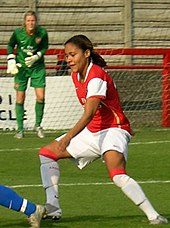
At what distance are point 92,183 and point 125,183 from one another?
294cm

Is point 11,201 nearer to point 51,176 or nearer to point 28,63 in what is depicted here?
point 51,176

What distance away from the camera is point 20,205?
7922 millimetres

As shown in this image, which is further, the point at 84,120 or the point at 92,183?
the point at 92,183

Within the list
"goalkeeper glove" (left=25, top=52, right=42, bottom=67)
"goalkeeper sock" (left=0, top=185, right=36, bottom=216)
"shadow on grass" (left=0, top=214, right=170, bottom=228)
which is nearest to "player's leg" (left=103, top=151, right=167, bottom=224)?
"shadow on grass" (left=0, top=214, right=170, bottom=228)

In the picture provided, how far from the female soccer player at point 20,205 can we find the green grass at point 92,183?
0.51 meters

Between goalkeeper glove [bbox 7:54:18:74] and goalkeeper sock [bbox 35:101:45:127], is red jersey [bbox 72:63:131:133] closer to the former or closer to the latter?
goalkeeper glove [bbox 7:54:18:74]

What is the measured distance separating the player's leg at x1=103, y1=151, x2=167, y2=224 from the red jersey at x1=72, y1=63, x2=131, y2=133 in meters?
0.30

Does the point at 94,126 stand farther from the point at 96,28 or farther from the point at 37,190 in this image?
the point at 96,28

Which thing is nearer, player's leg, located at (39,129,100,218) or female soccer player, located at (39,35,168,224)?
female soccer player, located at (39,35,168,224)

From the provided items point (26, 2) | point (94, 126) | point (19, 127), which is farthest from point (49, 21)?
point (94, 126)

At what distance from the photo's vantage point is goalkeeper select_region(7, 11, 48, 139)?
1523 cm

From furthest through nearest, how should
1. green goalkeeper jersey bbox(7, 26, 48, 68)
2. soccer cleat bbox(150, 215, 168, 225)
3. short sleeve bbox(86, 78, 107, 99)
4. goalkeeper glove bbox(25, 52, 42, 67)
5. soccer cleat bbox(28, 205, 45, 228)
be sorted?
green goalkeeper jersey bbox(7, 26, 48, 68)
goalkeeper glove bbox(25, 52, 42, 67)
soccer cleat bbox(150, 215, 168, 225)
short sleeve bbox(86, 78, 107, 99)
soccer cleat bbox(28, 205, 45, 228)

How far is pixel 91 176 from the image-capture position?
1193 cm

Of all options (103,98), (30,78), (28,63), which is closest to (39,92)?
(30,78)
